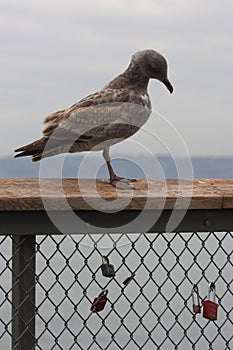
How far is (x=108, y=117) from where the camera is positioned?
6.98 ft

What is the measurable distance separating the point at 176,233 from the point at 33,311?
1.62ft

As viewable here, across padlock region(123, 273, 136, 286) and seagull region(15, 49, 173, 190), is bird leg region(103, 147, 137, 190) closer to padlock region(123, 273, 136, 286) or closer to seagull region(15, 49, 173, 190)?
seagull region(15, 49, 173, 190)

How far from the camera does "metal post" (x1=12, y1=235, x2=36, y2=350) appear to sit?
1.86 metres

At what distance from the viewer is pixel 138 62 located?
87.9 inches

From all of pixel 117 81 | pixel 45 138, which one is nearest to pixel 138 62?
pixel 117 81

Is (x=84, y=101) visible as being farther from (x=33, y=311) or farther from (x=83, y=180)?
(x=33, y=311)

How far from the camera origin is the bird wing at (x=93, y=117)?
2.05m

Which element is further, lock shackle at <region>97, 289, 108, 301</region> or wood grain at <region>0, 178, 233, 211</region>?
lock shackle at <region>97, 289, 108, 301</region>

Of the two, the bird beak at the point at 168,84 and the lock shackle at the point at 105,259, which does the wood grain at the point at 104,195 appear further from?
the bird beak at the point at 168,84

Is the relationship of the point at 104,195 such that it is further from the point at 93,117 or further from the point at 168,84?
the point at 168,84

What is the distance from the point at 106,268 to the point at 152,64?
0.73 meters

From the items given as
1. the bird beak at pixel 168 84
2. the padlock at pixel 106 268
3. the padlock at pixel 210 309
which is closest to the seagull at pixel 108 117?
the bird beak at pixel 168 84

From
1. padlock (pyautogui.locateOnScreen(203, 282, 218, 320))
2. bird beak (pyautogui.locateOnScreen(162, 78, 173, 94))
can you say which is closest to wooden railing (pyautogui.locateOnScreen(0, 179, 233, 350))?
padlock (pyautogui.locateOnScreen(203, 282, 218, 320))

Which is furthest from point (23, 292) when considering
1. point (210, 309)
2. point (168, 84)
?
point (168, 84)
